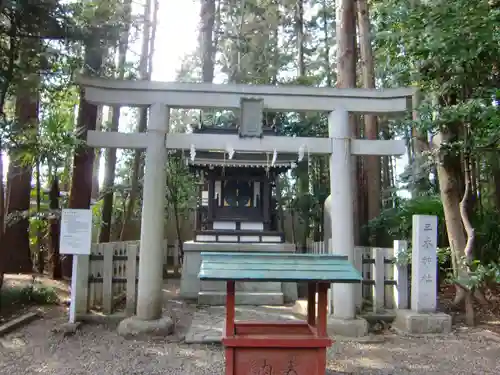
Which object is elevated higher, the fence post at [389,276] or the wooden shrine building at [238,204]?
the wooden shrine building at [238,204]

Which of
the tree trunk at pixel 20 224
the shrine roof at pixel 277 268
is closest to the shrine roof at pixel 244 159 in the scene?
the tree trunk at pixel 20 224

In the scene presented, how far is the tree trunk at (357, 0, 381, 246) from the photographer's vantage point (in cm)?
1169

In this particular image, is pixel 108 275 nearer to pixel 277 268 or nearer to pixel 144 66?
pixel 277 268

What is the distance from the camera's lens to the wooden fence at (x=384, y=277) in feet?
24.6

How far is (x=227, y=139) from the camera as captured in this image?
662 cm

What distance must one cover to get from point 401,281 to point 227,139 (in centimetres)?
409

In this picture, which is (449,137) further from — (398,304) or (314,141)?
(398,304)

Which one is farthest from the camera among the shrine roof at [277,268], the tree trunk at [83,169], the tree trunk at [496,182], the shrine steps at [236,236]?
the shrine steps at [236,236]

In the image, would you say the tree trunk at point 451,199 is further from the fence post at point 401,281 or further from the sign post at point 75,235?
the sign post at point 75,235

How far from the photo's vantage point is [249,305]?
31.0 feet

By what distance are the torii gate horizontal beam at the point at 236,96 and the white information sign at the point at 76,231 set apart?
1848mm

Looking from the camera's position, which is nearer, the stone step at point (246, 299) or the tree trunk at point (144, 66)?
the stone step at point (246, 299)

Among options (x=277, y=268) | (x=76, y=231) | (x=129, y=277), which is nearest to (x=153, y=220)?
(x=76, y=231)

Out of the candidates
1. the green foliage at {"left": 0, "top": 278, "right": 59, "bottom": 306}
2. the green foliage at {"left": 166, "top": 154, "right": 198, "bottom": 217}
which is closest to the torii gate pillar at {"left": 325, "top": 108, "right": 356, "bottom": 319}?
the green foliage at {"left": 0, "top": 278, "right": 59, "bottom": 306}
